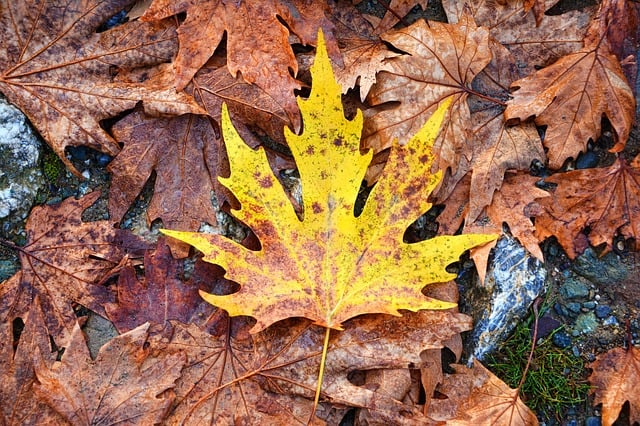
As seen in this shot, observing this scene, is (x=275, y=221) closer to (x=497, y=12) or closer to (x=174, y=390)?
(x=174, y=390)

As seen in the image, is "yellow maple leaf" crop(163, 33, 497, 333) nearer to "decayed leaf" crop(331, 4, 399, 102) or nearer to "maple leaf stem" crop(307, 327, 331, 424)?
"maple leaf stem" crop(307, 327, 331, 424)

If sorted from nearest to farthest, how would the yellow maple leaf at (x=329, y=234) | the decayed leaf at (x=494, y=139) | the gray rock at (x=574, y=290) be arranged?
the yellow maple leaf at (x=329, y=234)
the decayed leaf at (x=494, y=139)
the gray rock at (x=574, y=290)

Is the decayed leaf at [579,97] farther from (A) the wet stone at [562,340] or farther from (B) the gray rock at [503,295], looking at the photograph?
(A) the wet stone at [562,340]

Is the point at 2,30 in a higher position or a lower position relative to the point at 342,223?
higher

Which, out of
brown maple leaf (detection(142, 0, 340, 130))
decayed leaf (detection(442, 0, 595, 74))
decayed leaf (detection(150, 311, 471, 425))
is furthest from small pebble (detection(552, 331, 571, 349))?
brown maple leaf (detection(142, 0, 340, 130))

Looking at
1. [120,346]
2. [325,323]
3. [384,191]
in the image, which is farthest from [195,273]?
[384,191]

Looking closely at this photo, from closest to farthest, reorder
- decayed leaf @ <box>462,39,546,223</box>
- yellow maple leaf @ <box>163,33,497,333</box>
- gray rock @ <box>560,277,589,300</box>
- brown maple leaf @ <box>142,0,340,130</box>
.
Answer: yellow maple leaf @ <box>163,33,497,333</box>
brown maple leaf @ <box>142,0,340,130</box>
decayed leaf @ <box>462,39,546,223</box>
gray rock @ <box>560,277,589,300</box>

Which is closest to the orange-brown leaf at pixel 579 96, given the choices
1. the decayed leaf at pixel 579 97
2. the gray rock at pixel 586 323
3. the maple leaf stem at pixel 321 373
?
the decayed leaf at pixel 579 97
